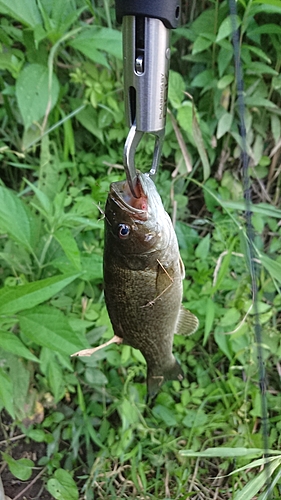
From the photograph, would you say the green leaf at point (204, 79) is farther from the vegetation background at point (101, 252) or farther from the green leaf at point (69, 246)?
the green leaf at point (69, 246)

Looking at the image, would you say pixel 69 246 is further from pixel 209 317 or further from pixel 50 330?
pixel 209 317

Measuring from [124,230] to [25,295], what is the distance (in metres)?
0.46

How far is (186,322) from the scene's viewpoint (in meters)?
1.21

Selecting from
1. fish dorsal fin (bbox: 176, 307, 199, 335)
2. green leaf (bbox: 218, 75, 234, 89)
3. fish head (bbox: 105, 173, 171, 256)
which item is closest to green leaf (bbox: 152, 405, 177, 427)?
fish dorsal fin (bbox: 176, 307, 199, 335)

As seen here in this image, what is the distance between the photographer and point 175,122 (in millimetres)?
1776

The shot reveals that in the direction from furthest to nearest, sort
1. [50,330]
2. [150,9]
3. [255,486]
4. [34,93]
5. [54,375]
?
[34,93] < [54,375] < [50,330] < [255,486] < [150,9]

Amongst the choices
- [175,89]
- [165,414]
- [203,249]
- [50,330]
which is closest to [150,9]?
[50,330]

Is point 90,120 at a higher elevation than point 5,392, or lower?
higher

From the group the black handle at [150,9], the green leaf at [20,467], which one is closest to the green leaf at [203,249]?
the green leaf at [20,467]

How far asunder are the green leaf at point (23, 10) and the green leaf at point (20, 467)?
5.23ft

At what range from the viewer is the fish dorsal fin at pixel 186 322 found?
1.20 metres

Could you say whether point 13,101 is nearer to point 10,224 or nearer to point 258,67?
point 10,224

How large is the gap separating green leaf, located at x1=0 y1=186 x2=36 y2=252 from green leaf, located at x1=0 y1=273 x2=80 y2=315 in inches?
7.7

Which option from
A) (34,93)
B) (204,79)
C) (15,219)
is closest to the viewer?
(15,219)
